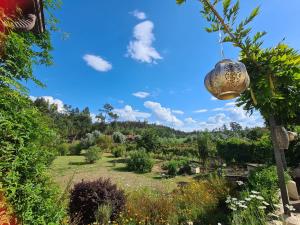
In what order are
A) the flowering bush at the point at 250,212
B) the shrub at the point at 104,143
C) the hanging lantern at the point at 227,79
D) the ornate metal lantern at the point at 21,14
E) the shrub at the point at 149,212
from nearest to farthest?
the ornate metal lantern at the point at 21,14 → the hanging lantern at the point at 227,79 → the flowering bush at the point at 250,212 → the shrub at the point at 149,212 → the shrub at the point at 104,143

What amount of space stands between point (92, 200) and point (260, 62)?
14.5ft

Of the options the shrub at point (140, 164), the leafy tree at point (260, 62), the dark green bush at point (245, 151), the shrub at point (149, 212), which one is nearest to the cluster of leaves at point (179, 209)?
the shrub at point (149, 212)

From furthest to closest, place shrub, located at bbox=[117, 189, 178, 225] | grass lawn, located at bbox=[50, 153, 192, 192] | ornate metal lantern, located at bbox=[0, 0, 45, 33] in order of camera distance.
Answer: grass lawn, located at bbox=[50, 153, 192, 192]
shrub, located at bbox=[117, 189, 178, 225]
ornate metal lantern, located at bbox=[0, 0, 45, 33]

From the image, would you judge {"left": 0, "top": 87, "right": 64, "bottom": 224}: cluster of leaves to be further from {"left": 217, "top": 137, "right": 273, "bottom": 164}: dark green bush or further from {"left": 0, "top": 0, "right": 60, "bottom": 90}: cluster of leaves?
{"left": 217, "top": 137, "right": 273, "bottom": 164}: dark green bush

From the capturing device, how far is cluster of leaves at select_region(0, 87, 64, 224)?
1.97 m

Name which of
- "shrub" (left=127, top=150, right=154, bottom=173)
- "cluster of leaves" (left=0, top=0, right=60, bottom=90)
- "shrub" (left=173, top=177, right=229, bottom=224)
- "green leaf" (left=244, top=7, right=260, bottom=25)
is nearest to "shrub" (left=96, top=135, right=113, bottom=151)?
"shrub" (left=127, top=150, right=154, bottom=173)

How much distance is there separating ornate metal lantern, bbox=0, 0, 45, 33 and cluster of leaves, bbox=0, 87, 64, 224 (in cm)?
70

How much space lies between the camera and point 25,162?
211cm

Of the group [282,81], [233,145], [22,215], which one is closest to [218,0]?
A: [282,81]

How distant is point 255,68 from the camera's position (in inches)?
153

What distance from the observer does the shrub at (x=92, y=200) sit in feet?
16.7

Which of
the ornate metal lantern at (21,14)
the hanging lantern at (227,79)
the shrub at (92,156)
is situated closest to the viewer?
the ornate metal lantern at (21,14)

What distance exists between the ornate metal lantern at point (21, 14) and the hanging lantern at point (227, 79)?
7.09 ft

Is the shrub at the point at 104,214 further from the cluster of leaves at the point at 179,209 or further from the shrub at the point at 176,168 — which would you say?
the shrub at the point at 176,168
